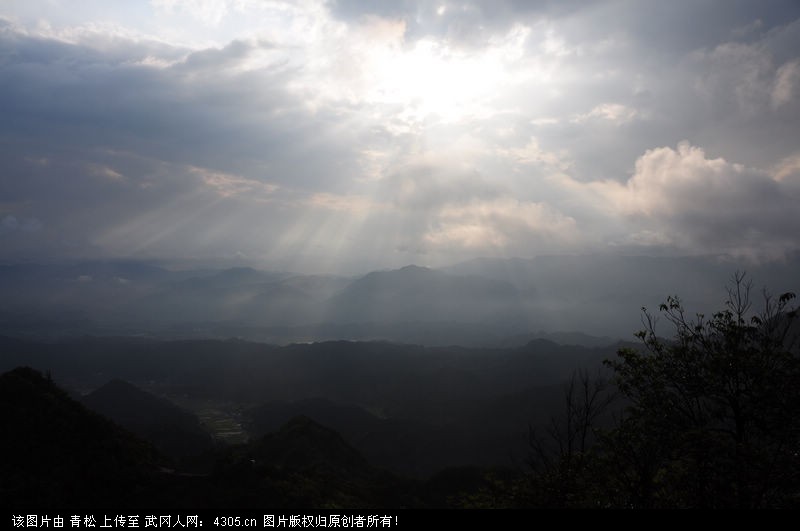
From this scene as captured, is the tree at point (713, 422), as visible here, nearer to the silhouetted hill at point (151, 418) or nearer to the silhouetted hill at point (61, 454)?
the silhouetted hill at point (61, 454)

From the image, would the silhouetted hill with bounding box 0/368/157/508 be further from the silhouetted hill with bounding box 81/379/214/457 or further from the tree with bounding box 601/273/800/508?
the silhouetted hill with bounding box 81/379/214/457

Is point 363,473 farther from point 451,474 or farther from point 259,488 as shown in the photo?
point 259,488

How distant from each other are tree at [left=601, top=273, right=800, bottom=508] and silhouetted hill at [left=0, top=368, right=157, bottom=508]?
147 ft

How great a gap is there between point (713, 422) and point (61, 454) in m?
60.8

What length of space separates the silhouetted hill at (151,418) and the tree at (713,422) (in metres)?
132

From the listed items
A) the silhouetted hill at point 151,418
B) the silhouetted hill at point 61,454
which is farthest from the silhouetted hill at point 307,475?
the silhouetted hill at point 151,418

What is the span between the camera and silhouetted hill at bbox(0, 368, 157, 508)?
4019 centimetres

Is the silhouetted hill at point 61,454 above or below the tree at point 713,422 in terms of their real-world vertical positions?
below

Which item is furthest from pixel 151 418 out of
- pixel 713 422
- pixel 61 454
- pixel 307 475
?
pixel 713 422

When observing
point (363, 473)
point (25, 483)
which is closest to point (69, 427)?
point (25, 483)

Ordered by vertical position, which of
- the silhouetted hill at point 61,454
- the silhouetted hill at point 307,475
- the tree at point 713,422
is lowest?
the silhouetted hill at point 307,475

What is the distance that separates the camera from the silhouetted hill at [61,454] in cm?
4019

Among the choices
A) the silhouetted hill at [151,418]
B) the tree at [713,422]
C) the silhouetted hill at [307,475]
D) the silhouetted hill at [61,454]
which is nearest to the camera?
the tree at [713,422]

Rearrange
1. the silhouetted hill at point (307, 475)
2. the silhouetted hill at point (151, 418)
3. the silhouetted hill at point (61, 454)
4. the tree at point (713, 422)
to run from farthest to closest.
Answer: the silhouetted hill at point (151, 418)
the silhouetted hill at point (307, 475)
the silhouetted hill at point (61, 454)
the tree at point (713, 422)
